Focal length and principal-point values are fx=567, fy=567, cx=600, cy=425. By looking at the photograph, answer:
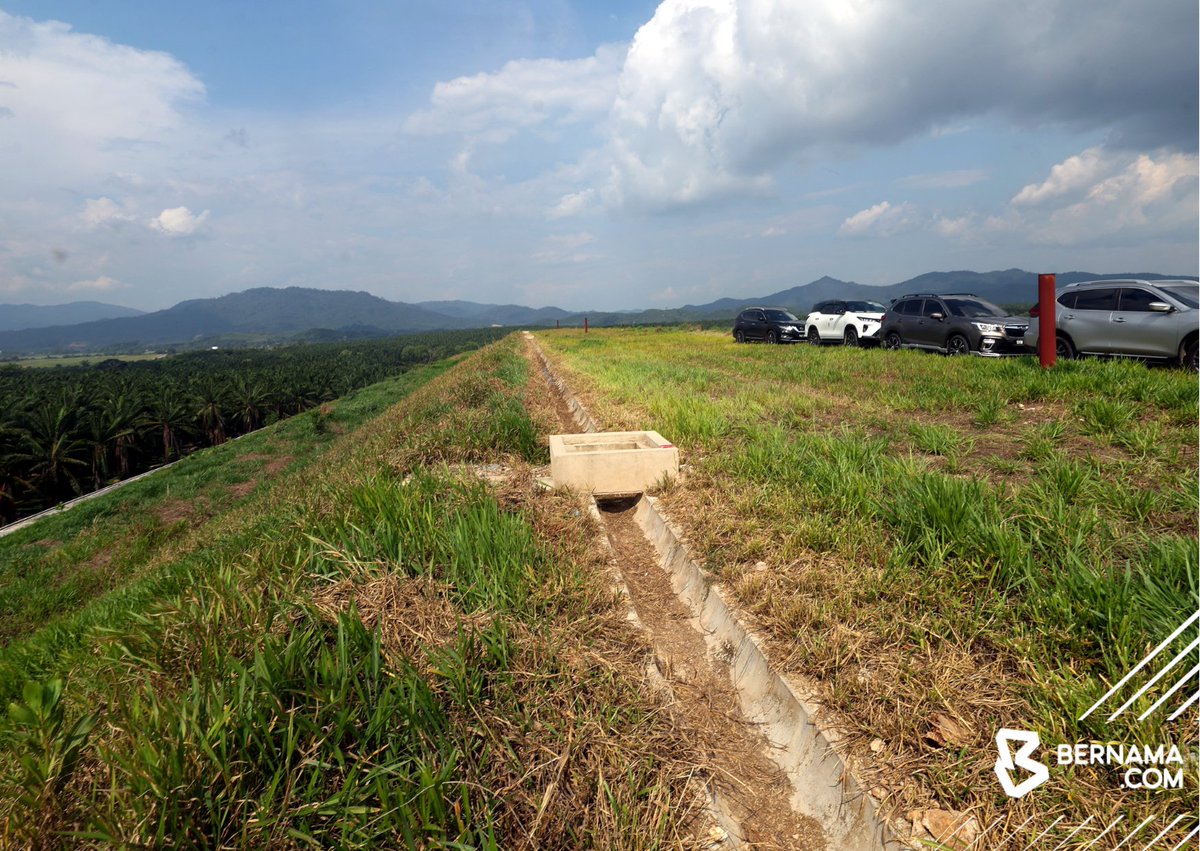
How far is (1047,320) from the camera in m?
10.1

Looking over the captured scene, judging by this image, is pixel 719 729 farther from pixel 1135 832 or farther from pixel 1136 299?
pixel 1136 299

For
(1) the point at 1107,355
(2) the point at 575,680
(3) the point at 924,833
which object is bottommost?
(3) the point at 924,833

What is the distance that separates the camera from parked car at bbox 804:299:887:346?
20.2 meters

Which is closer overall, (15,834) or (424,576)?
(15,834)

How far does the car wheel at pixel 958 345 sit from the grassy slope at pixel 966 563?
325 inches

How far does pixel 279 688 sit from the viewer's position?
2.19 m

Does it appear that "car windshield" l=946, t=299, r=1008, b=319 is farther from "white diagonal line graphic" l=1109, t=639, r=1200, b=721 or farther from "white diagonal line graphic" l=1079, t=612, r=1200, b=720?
"white diagonal line graphic" l=1109, t=639, r=1200, b=721

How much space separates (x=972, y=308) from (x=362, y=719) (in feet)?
58.5

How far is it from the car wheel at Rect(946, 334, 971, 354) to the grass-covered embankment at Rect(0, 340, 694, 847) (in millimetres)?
15204

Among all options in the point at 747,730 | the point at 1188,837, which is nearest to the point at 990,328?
the point at 747,730

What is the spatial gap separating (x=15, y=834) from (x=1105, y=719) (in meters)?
3.61

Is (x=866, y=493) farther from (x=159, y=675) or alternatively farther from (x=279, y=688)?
(x=159, y=675)

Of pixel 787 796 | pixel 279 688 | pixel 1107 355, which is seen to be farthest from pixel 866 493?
pixel 1107 355

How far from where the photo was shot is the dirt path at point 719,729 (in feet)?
7.53
